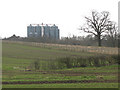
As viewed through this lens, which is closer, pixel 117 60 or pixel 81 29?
pixel 117 60

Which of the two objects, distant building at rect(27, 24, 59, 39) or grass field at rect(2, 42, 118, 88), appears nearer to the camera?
grass field at rect(2, 42, 118, 88)

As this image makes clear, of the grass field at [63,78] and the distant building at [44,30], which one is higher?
the distant building at [44,30]

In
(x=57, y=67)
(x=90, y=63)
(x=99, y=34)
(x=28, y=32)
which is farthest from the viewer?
(x=28, y=32)

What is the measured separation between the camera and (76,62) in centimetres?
2617

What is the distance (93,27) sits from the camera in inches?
2323

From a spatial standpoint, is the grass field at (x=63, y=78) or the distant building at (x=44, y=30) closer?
the grass field at (x=63, y=78)

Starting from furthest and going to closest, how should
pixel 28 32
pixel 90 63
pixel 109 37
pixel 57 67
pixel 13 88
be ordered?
pixel 28 32
pixel 109 37
pixel 90 63
pixel 57 67
pixel 13 88

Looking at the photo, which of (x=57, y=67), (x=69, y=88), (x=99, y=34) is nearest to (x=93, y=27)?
(x=99, y=34)

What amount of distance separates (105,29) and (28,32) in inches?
2755

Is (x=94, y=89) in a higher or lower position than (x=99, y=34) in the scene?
lower

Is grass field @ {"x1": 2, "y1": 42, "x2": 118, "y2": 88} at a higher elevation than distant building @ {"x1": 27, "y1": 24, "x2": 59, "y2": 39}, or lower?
lower

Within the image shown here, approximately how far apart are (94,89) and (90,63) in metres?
15.6

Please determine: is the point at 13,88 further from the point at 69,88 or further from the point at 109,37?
the point at 109,37

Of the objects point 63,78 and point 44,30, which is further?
point 44,30
